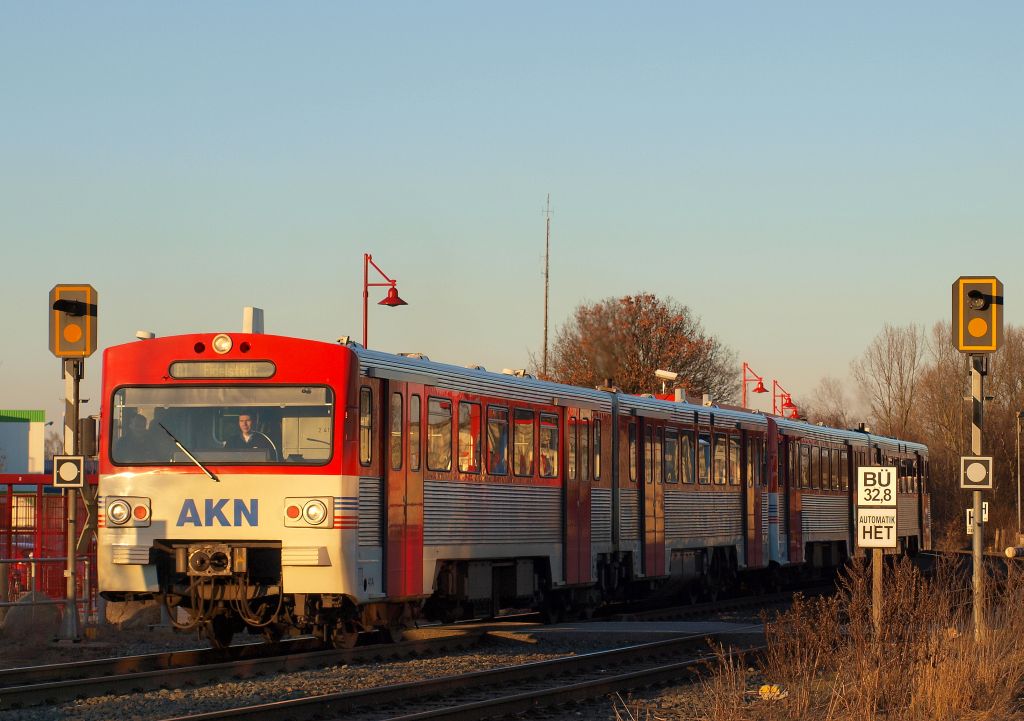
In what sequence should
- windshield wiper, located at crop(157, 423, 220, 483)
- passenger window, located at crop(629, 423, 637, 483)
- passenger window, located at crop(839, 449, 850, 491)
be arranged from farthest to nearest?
passenger window, located at crop(839, 449, 850, 491)
passenger window, located at crop(629, 423, 637, 483)
windshield wiper, located at crop(157, 423, 220, 483)

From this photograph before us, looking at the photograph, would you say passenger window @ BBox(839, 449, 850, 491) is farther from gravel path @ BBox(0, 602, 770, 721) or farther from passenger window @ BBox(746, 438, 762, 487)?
gravel path @ BBox(0, 602, 770, 721)

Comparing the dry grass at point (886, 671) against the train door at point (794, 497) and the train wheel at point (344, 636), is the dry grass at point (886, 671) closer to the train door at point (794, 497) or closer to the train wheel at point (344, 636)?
the train wheel at point (344, 636)

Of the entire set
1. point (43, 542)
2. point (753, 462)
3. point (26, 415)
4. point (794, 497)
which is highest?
point (26, 415)

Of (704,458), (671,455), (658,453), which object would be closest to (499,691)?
(658,453)

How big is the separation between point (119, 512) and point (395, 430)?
2.84 metres

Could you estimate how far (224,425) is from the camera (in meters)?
15.7

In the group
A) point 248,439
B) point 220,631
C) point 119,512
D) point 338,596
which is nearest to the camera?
point 338,596

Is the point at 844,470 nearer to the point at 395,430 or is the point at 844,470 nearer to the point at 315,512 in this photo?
the point at 395,430

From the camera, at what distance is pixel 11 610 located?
18.1 metres

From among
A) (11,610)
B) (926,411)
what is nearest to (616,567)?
(11,610)

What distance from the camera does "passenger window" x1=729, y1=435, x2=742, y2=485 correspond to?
27.3m

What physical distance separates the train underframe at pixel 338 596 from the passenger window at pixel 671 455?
4.12 ft

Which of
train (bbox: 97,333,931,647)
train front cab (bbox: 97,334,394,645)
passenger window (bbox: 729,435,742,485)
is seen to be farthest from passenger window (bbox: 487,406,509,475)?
passenger window (bbox: 729,435,742,485)

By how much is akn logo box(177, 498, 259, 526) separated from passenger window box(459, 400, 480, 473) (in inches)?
132
